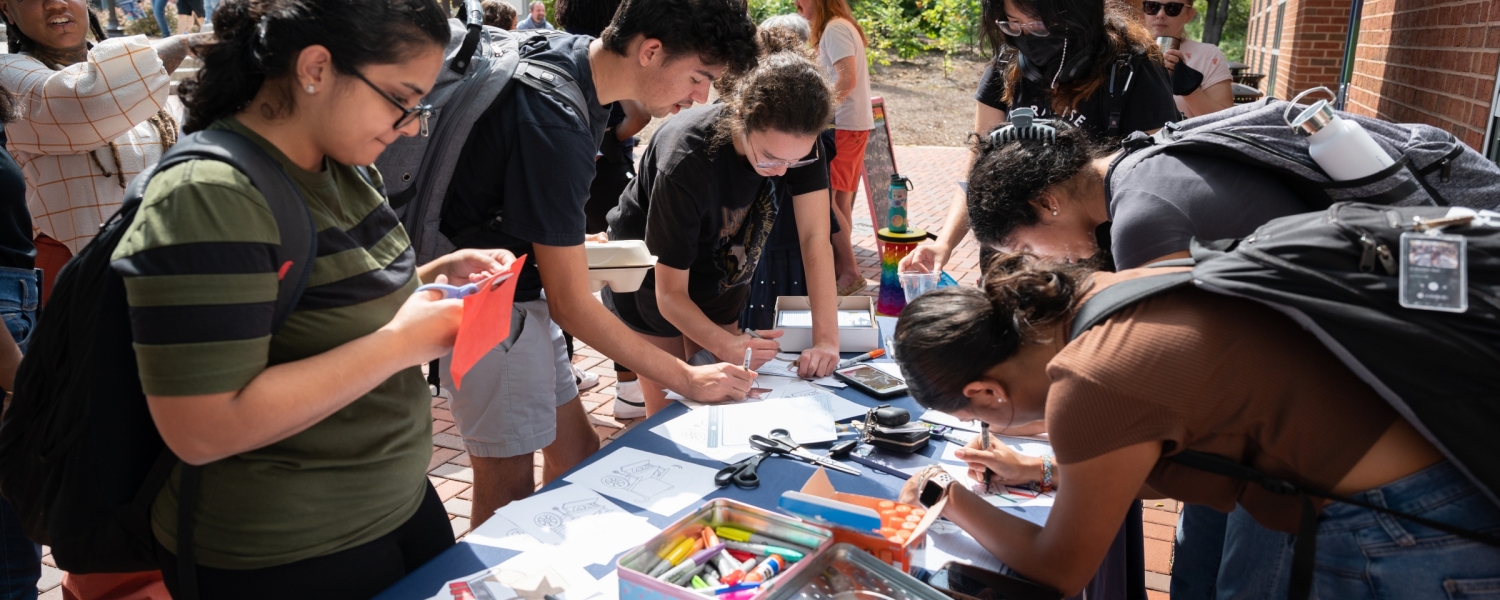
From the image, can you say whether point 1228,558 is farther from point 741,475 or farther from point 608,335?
point 608,335

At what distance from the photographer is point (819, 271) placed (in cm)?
285

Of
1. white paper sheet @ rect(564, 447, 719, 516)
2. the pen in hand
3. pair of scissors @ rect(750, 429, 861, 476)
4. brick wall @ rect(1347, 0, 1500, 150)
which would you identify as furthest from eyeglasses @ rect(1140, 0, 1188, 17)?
white paper sheet @ rect(564, 447, 719, 516)

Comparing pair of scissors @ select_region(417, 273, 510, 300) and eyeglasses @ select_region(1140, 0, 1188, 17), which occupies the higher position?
eyeglasses @ select_region(1140, 0, 1188, 17)

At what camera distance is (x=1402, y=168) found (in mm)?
1584

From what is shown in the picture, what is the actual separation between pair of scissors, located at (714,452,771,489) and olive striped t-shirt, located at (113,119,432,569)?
61 cm

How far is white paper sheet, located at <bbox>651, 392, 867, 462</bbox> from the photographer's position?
210 cm

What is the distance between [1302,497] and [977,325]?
0.52 m

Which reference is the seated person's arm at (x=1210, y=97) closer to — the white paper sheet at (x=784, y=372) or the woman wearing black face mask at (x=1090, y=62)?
the woman wearing black face mask at (x=1090, y=62)

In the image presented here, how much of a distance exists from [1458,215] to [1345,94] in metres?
5.33

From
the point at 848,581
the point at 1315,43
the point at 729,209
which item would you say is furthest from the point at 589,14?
the point at 1315,43

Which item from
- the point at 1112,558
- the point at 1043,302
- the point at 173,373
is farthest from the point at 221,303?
the point at 1112,558

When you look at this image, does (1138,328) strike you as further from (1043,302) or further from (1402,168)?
(1402,168)

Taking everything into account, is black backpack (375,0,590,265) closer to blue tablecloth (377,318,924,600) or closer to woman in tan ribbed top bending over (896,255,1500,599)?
blue tablecloth (377,318,924,600)

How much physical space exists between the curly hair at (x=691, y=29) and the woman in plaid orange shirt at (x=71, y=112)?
5.33 ft
